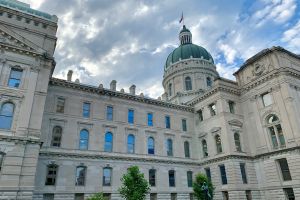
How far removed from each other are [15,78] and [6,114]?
3.90 m

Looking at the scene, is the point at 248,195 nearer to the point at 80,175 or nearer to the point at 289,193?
the point at 289,193

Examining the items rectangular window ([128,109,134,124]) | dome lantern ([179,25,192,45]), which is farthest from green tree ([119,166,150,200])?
dome lantern ([179,25,192,45])

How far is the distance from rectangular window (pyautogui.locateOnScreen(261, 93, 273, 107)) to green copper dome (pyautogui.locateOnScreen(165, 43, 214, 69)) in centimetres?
2196

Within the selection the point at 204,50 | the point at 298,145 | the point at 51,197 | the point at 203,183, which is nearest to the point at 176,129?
the point at 203,183

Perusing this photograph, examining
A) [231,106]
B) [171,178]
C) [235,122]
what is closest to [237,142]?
[235,122]

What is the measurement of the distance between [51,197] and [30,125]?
348 inches

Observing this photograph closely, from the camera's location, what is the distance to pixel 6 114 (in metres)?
22.7

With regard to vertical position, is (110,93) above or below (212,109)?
above

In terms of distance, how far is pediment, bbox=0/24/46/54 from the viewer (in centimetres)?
2461

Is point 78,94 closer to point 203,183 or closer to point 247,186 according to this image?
point 203,183

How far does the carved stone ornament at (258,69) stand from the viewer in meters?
34.3

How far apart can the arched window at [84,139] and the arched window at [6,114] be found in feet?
31.5

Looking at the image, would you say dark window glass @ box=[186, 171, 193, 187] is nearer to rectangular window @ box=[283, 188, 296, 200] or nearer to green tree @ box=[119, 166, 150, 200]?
rectangular window @ box=[283, 188, 296, 200]

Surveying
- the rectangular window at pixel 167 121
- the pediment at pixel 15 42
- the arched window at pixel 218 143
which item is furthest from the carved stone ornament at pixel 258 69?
the pediment at pixel 15 42
